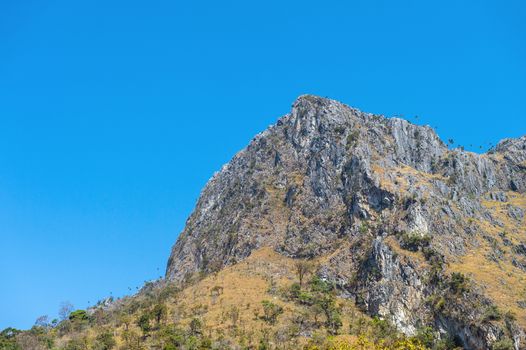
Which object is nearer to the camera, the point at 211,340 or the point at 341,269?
the point at 211,340

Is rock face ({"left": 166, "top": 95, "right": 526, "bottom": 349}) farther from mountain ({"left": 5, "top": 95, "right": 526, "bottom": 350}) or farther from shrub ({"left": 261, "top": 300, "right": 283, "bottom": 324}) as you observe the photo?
shrub ({"left": 261, "top": 300, "right": 283, "bottom": 324})

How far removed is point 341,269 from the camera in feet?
518

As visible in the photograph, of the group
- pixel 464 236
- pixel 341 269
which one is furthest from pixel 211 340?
pixel 464 236

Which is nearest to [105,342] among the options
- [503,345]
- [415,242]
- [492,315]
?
[415,242]

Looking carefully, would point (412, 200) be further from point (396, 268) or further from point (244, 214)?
point (244, 214)

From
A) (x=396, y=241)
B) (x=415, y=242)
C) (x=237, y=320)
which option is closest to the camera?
(x=237, y=320)

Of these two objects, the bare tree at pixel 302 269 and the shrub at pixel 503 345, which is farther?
the bare tree at pixel 302 269

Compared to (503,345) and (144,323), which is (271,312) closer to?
(144,323)

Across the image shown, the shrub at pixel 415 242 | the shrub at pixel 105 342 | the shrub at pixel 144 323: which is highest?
the shrub at pixel 415 242

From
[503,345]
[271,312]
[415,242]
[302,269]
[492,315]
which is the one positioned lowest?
[503,345]

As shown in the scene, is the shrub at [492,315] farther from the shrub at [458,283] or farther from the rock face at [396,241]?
the shrub at [458,283]

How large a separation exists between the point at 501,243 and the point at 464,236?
49.4 feet

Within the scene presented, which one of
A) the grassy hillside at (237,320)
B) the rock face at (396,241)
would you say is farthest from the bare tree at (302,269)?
the rock face at (396,241)

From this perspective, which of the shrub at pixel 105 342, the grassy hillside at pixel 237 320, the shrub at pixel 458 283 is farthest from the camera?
the shrub at pixel 458 283
